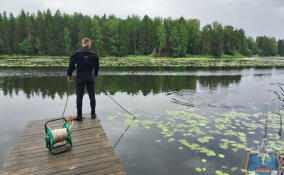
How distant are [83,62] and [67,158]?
2.98m

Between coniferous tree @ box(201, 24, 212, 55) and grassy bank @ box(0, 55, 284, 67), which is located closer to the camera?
grassy bank @ box(0, 55, 284, 67)

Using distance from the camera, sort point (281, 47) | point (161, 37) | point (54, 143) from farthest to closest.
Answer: point (281, 47)
point (161, 37)
point (54, 143)

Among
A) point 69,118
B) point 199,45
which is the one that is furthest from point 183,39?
point 69,118

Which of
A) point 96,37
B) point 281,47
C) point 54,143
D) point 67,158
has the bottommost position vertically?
point 67,158

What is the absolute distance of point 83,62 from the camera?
6.17 meters

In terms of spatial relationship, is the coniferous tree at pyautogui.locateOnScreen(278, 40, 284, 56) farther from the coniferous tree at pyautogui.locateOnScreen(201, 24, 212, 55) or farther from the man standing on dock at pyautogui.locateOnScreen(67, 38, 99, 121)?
the man standing on dock at pyautogui.locateOnScreen(67, 38, 99, 121)

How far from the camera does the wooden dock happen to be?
3.95 metres

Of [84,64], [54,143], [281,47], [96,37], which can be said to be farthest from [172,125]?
[281,47]

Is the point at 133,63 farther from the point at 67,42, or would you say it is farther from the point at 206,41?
the point at 206,41

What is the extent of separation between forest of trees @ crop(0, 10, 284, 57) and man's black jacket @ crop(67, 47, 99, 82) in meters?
69.1

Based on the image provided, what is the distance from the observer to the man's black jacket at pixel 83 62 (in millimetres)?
6113

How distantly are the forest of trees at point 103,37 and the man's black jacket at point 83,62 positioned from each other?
6912 centimetres

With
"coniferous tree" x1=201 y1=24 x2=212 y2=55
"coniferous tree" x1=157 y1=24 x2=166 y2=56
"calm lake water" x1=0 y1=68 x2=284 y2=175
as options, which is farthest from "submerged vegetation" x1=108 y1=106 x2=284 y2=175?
"coniferous tree" x1=201 y1=24 x2=212 y2=55

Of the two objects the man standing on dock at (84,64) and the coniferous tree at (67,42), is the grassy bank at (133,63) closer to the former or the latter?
the coniferous tree at (67,42)
